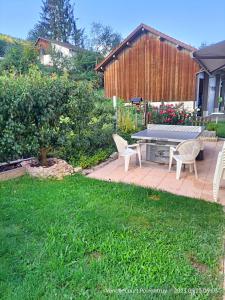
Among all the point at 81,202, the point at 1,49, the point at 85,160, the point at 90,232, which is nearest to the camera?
the point at 90,232

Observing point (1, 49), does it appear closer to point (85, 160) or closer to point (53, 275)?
point (85, 160)

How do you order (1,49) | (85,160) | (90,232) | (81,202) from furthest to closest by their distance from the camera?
(1,49) < (85,160) < (81,202) < (90,232)

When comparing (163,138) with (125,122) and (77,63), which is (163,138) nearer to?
(125,122)

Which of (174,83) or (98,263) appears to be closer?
(98,263)

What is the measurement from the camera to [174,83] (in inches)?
626

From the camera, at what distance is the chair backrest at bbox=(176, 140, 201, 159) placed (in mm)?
5262

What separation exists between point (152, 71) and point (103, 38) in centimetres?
1942

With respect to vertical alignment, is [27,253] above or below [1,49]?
below

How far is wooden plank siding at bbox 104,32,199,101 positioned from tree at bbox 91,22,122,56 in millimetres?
16724

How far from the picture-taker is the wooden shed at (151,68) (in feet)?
50.2

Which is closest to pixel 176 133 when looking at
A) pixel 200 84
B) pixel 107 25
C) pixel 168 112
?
pixel 168 112

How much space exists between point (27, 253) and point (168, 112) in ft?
24.9

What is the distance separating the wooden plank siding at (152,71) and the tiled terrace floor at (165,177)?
970 centimetres

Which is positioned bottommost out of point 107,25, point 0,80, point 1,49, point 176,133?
point 176,133
